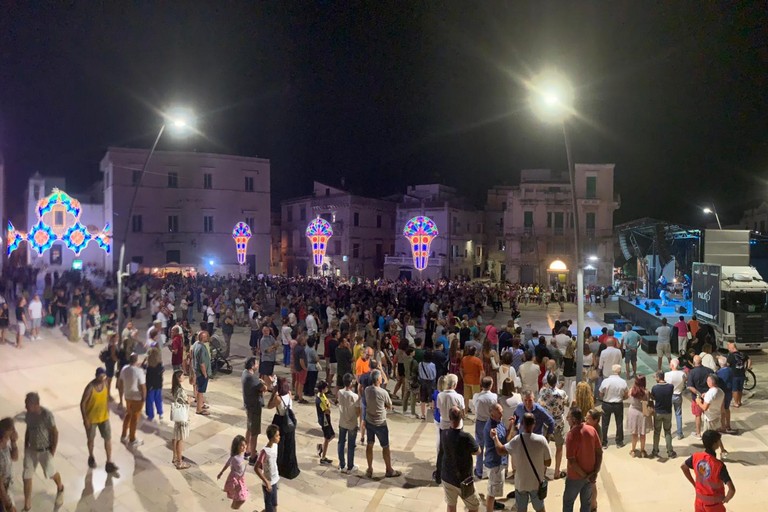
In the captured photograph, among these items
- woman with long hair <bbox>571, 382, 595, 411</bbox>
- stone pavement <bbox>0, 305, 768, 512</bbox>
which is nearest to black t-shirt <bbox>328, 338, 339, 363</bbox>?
stone pavement <bbox>0, 305, 768, 512</bbox>

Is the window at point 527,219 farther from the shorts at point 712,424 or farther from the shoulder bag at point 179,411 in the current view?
the shoulder bag at point 179,411

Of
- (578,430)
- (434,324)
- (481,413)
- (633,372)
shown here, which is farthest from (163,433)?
(633,372)

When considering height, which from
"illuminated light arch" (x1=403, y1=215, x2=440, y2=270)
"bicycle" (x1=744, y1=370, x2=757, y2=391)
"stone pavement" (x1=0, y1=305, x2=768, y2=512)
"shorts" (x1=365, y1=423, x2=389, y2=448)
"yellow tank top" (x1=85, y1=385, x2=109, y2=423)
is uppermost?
"illuminated light arch" (x1=403, y1=215, x2=440, y2=270)

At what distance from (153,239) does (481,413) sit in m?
39.6

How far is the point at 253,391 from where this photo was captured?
7.76 metres

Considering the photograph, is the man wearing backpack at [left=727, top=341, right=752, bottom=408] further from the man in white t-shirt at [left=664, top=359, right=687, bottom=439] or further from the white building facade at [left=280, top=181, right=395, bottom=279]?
the white building facade at [left=280, top=181, right=395, bottom=279]

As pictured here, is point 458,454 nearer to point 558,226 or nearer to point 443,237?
point 558,226

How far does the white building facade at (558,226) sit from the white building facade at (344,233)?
40.1ft

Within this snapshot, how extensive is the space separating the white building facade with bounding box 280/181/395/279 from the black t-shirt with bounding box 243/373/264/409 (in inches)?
1464

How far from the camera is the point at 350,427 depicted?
24.6ft

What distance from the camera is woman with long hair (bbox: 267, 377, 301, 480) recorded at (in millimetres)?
6477

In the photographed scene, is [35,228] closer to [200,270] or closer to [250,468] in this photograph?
[200,270]

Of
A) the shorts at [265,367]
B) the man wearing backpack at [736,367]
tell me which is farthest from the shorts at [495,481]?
the man wearing backpack at [736,367]

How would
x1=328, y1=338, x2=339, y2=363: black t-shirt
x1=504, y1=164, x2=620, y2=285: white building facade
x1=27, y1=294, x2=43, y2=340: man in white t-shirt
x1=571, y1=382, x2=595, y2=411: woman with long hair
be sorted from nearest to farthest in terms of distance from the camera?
x1=571, y1=382, x2=595, y2=411: woman with long hair → x1=328, y1=338, x2=339, y2=363: black t-shirt → x1=27, y1=294, x2=43, y2=340: man in white t-shirt → x1=504, y1=164, x2=620, y2=285: white building facade
